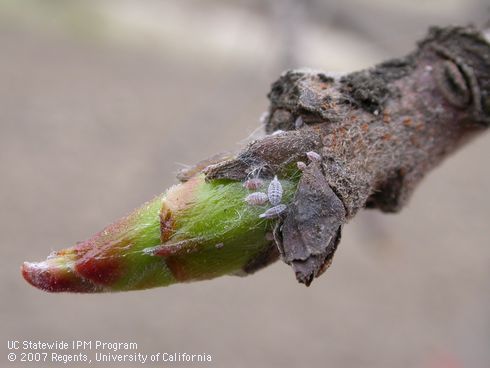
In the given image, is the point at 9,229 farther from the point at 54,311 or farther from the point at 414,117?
the point at 414,117

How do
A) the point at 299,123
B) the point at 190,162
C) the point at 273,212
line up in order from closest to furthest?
the point at 273,212 < the point at 299,123 < the point at 190,162

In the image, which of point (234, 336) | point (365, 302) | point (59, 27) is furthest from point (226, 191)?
point (59, 27)

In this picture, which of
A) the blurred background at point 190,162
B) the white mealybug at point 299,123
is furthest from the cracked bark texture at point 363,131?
the blurred background at point 190,162

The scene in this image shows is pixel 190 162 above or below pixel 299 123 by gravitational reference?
above

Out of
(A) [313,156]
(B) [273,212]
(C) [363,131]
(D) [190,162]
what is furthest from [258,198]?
(D) [190,162]

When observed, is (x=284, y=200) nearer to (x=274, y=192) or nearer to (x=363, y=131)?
(x=274, y=192)

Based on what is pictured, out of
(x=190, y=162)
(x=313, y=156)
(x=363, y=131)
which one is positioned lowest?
(x=313, y=156)

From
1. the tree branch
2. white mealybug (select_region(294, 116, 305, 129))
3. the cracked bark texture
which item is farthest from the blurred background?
white mealybug (select_region(294, 116, 305, 129))

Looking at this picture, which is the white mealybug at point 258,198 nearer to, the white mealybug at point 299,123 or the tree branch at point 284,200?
the tree branch at point 284,200
